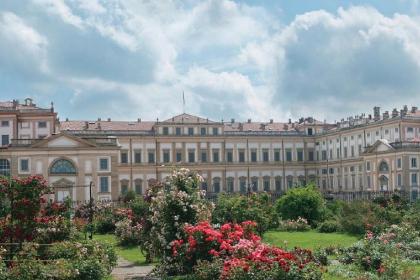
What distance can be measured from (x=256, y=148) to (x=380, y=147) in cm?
1830

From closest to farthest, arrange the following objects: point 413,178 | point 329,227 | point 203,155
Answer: point 329,227, point 413,178, point 203,155

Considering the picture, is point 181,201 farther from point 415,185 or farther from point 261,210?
point 415,185

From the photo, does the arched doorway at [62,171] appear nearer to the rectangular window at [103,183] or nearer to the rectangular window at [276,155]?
the rectangular window at [103,183]

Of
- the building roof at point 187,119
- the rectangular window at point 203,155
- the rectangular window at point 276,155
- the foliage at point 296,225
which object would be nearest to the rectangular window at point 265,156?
the rectangular window at point 276,155

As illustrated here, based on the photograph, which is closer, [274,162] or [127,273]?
[127,273]

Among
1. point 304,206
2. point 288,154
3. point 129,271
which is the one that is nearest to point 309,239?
point 304,206

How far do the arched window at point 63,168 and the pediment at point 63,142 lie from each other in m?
1.18

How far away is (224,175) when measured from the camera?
77.3 meters

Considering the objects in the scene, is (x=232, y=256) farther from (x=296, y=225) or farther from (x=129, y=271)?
(x=296, y=225)

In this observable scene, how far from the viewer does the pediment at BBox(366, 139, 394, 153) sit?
62.3m

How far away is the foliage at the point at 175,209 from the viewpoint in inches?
663

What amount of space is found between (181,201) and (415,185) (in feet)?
158

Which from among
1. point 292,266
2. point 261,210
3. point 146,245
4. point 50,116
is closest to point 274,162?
point 50,116

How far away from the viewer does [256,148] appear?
78688mm
